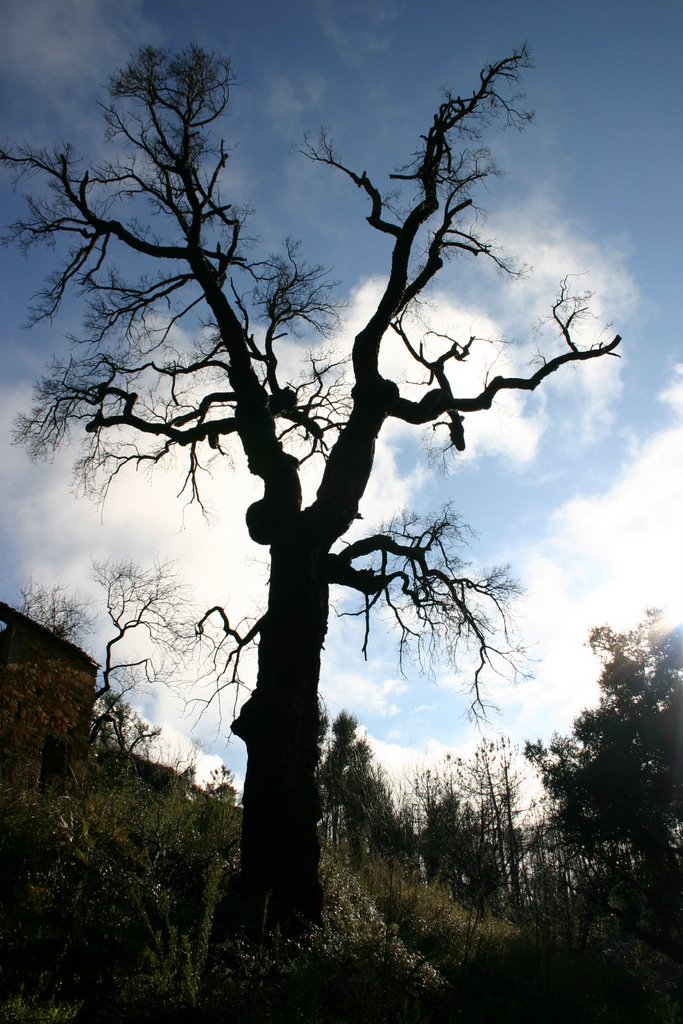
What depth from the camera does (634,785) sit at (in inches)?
656

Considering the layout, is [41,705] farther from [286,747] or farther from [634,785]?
[634,785]

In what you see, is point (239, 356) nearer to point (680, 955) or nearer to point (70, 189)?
point (70, 189)

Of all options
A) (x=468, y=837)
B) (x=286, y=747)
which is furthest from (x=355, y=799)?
(x=286, y=747)

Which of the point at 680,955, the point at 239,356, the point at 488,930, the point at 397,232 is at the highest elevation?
the point at 397,232

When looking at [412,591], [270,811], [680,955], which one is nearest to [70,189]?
[412,591]

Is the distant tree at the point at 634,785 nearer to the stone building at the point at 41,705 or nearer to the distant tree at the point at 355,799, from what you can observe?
the distant tree at the point at 355,799

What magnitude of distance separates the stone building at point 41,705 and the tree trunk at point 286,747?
2676 millimetres

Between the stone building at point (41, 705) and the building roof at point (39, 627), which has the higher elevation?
the building roof at point (39, 627)

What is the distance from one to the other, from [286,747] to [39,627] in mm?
7591

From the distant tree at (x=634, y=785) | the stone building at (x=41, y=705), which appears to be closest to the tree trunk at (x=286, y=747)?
the stone building at (x=41, y=705)

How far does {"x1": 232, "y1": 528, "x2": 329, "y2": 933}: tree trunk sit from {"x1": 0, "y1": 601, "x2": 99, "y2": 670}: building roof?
640 centimetres

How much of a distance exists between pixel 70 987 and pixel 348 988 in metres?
1.66

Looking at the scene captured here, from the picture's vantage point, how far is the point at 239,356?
8.67 m

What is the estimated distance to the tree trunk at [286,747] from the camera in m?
5.84
